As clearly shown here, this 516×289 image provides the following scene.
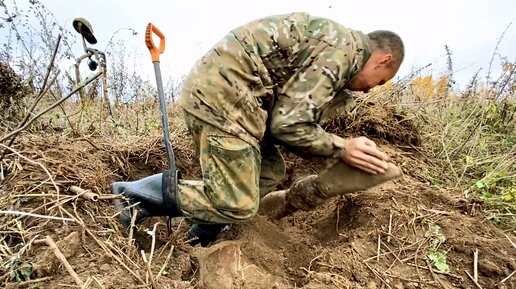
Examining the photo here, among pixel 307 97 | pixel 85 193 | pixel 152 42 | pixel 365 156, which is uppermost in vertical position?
pixel 152 42

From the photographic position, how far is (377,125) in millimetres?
3939

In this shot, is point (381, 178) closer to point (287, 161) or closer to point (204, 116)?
point (204, 116)

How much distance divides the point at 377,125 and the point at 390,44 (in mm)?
1344

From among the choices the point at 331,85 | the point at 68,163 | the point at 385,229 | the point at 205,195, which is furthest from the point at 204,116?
the point at 385,229

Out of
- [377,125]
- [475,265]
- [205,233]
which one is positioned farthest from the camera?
[377,125]

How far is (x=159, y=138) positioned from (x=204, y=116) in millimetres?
1293

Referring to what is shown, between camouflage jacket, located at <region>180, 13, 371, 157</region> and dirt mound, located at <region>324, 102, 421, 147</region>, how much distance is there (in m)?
1.33

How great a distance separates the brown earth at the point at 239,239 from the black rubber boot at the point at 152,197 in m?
0.09

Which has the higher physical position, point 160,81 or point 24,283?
point 160,81

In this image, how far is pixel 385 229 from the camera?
2.84 metres

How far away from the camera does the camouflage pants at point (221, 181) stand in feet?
8.32

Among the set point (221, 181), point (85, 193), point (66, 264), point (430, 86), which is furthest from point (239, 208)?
point (430, 86)

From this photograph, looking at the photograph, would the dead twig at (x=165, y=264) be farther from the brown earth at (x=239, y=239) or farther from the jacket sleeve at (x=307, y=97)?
the jacket sleeve at (x=307, y=97)

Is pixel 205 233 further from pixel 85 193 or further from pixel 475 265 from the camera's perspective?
pixel 475 265
